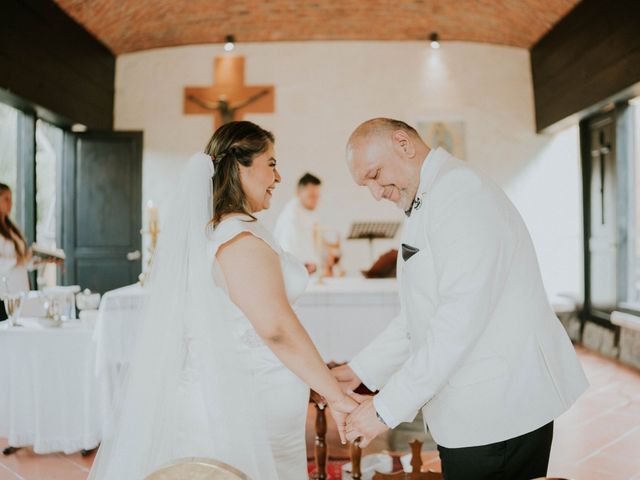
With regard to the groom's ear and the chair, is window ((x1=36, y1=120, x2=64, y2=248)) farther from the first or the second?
the chair

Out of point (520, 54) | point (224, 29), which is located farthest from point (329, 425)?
point (520, 54)

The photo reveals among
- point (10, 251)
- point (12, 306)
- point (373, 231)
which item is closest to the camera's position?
point (12, 306)

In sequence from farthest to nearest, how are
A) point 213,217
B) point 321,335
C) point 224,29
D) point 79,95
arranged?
point 224,29
point 79,95
point 321,335
point 213,217

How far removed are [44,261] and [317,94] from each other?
13.5 feet

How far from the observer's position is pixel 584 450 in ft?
11.5

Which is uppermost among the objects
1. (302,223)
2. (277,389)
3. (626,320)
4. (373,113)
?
(373,113)

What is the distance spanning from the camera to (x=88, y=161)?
713 centimetres

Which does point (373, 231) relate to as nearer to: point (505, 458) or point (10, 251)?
point (10, 251)

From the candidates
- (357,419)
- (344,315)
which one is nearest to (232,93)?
(344,315)

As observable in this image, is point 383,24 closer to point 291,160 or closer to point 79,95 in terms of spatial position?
point 291,160

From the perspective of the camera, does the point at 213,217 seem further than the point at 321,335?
No

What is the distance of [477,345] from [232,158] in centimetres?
91

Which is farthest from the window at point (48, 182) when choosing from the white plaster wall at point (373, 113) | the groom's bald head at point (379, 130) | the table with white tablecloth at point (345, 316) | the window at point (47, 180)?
the groom's bald head at point (379, 130)

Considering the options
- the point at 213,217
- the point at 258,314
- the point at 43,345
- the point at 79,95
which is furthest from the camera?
the point at 79,95
